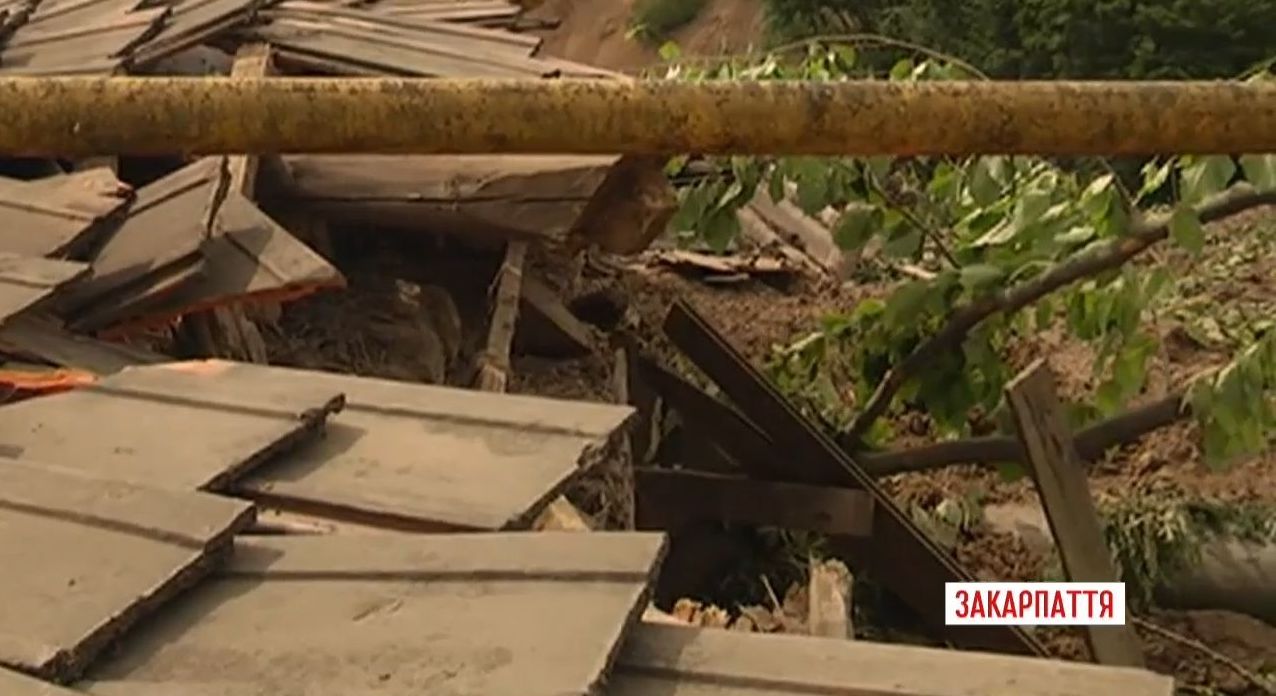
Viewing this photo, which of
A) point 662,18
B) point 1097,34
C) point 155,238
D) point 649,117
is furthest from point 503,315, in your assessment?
point 662,18

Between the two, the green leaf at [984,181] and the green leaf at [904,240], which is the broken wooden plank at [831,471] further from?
the green leaf at [984,181]

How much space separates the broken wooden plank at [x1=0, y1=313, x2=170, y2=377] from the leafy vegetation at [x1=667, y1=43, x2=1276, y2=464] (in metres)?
1.68

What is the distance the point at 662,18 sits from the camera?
22172 millimetres

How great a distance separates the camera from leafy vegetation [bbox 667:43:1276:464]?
4.74m

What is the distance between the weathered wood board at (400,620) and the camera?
6.17 feet

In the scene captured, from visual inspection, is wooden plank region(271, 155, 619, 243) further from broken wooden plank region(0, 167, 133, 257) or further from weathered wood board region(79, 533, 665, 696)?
weathered wood board region(79, 533, 665, 696)

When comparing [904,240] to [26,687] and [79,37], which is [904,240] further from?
[26,687]

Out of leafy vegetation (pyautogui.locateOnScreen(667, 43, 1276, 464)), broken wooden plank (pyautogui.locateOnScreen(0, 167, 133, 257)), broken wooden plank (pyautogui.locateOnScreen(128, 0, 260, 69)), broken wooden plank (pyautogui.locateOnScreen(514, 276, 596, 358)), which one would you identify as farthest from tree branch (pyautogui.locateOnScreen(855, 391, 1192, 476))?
broken wooden plank (pyautogui.locateOnScreen(0, 167, 133, 257))

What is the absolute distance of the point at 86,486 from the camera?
7.57ft

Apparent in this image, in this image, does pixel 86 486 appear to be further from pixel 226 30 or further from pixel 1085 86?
pixel 226 30

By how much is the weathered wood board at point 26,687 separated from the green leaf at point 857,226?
3.87 meters

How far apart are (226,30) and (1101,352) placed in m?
2.81

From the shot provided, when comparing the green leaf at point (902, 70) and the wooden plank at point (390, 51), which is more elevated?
the wooden plank at point (390, 51)

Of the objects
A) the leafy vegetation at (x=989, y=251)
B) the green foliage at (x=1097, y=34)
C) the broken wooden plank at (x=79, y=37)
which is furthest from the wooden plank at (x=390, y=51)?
the green foliage at (x=1097, y=34)
